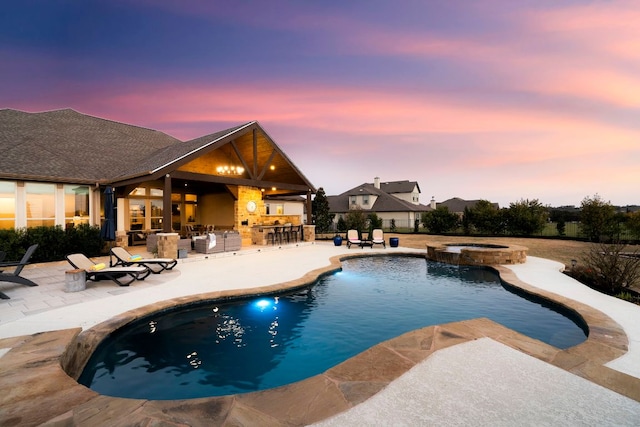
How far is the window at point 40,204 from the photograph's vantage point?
12.6 m

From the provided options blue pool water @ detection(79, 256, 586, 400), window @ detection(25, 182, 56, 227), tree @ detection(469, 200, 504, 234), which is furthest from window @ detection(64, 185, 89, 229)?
tree @ detection(469, 200, 504, 234)

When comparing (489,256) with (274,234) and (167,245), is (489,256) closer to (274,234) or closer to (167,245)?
(274,234)

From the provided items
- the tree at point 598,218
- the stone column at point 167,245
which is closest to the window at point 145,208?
the stone column at point 167,245

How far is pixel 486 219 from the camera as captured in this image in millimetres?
25875

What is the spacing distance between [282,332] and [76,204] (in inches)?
539

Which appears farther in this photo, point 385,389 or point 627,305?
point 627,305

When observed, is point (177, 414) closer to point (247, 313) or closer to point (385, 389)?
point (385, 389)

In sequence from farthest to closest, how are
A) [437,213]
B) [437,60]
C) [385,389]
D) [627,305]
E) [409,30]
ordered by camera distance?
[437,213] → [437,60] → [409,30] → [627,305] → [385,389]

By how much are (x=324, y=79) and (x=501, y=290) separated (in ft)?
47.8

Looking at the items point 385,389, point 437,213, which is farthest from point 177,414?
point 437,213

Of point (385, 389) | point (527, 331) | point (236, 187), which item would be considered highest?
point (236, 187)

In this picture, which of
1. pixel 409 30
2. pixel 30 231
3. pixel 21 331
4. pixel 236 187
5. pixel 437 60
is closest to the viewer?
pixel 21 331

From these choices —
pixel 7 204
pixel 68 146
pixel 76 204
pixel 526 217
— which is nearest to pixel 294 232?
pixel 76 204

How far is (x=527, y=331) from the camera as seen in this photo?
6000 mm
